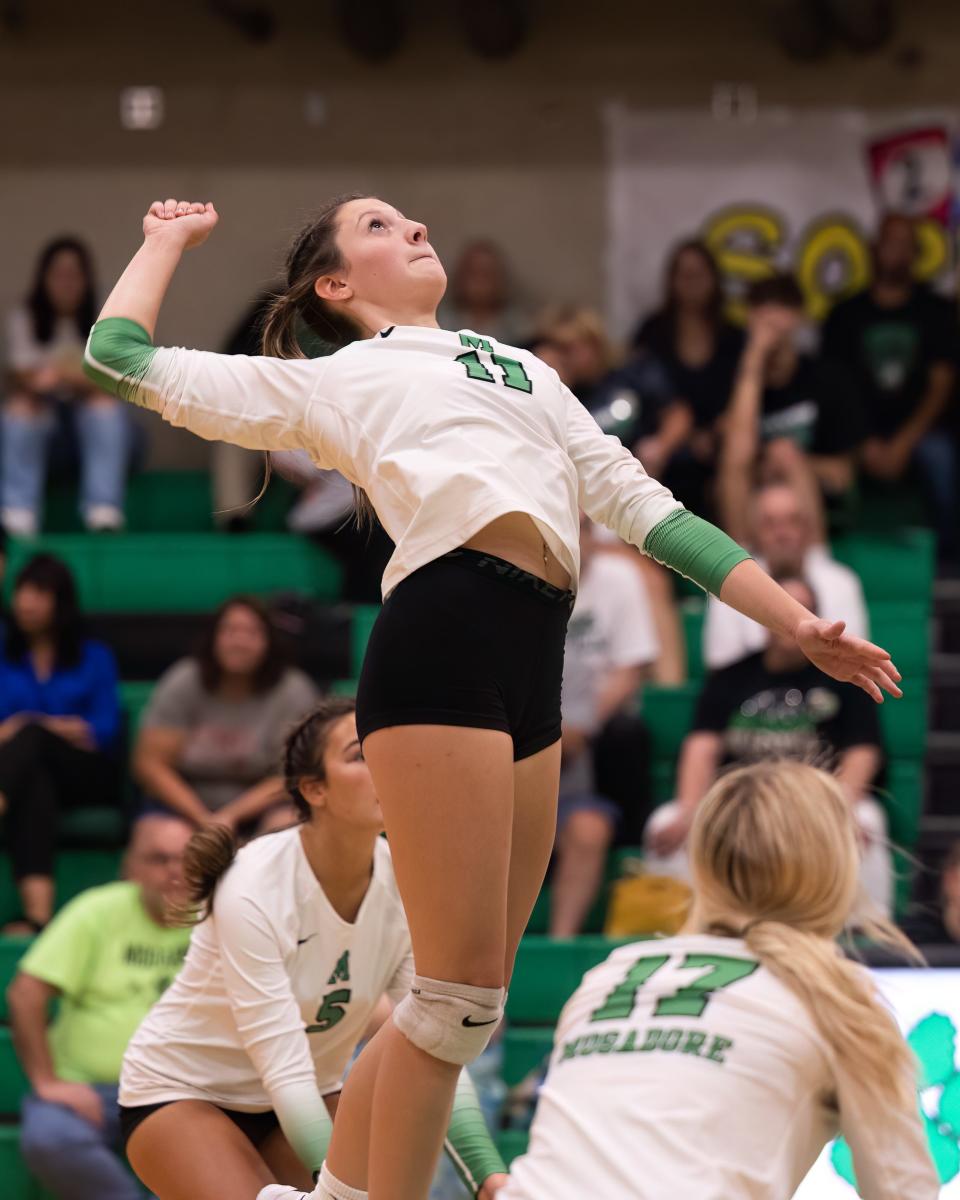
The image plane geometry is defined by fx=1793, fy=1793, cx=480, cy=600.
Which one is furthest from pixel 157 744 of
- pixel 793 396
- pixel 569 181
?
pixel 569 181

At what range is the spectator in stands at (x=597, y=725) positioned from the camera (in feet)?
16.8

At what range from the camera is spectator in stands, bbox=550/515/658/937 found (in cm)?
512

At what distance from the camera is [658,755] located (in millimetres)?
5828

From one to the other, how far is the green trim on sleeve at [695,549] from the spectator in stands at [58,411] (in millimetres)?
4769

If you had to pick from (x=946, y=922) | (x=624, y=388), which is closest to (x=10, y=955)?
(x=946, y=922)

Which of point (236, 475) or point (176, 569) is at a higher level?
point (236, 475)

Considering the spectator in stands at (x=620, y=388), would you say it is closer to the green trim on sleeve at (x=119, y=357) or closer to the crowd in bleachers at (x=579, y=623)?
the crowd in bleachers at (x=579, y=623)

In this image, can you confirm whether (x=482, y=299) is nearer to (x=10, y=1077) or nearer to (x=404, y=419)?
(x=10, y=1077)

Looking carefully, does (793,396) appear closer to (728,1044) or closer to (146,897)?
(146,897)

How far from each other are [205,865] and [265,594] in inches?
146

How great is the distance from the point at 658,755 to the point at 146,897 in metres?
1.93

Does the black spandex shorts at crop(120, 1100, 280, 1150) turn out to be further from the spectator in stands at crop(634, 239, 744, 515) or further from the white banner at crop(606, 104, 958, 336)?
the white banner at crop(606, 104, 958, 336)

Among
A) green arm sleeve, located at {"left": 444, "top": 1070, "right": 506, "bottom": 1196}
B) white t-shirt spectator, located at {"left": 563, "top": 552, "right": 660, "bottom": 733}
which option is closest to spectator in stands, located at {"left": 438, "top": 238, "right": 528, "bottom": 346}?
white t-shirt spectator, located at {"left": 563, "top": 552, "right": 660, "bottom": 733}

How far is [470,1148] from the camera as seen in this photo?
2.69m
